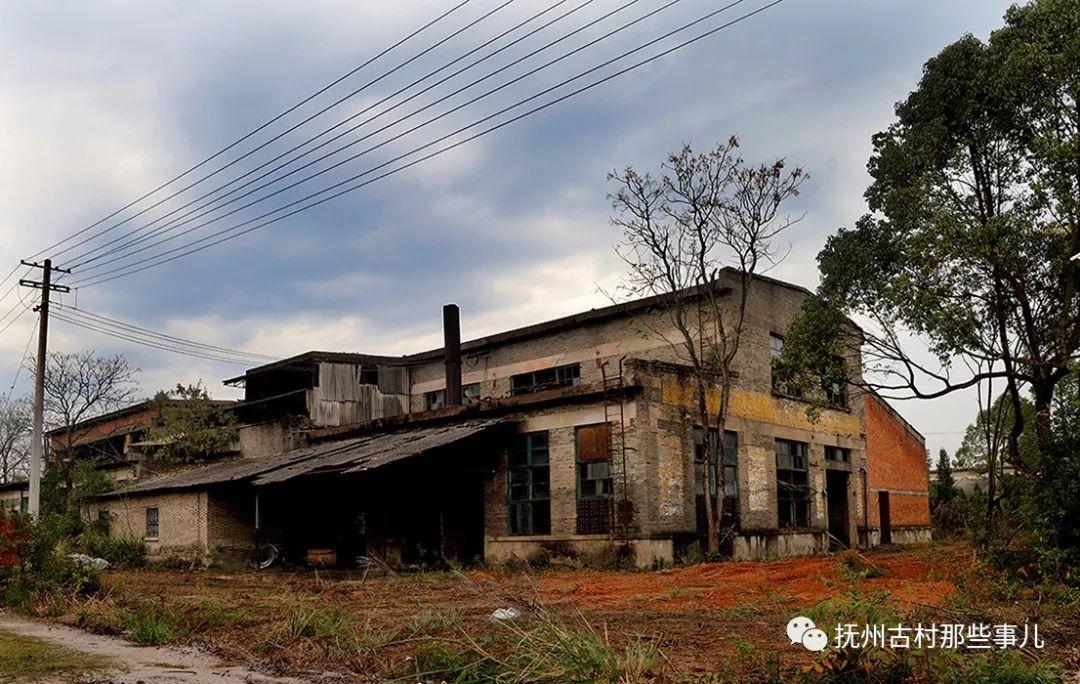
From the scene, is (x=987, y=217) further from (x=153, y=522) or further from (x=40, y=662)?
(x=153, y=522)

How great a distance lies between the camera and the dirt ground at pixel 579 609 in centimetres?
1020

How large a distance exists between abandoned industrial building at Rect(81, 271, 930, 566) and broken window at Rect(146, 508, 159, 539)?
9 centimetres

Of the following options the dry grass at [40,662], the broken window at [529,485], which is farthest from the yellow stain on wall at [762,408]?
the dry grass at [40,662]

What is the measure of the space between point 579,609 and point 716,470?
11414 mm

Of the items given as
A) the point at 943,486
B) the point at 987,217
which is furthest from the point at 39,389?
the point at 943,486

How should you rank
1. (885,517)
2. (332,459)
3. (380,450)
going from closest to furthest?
1. (380,450)
2. (332,459)
3. (885,517)

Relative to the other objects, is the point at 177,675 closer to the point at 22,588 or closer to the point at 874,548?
the point at 22,588

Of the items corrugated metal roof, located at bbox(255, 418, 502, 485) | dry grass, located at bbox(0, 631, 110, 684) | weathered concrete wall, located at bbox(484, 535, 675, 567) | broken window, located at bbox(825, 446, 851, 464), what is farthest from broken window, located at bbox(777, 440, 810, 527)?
dry grass, located at bbox(0, 631, 110, 684)

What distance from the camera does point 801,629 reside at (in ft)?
27.5

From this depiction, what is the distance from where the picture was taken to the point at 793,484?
2839cm

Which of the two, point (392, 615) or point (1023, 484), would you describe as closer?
point (392, 615)

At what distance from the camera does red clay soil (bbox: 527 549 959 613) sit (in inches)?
593

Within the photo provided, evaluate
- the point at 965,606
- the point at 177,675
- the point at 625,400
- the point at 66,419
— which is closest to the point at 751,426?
the point at 625,400

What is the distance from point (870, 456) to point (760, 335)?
→ 25.7 ft
